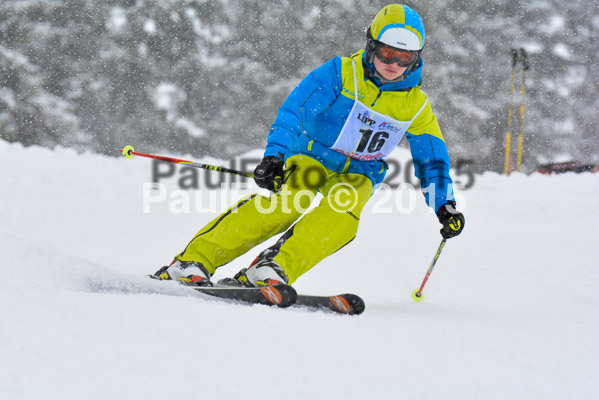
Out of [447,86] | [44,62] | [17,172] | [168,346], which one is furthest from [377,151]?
[44,62]

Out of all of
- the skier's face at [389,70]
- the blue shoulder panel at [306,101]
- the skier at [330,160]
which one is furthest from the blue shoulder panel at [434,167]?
the blue shoulder panel at [306,101]

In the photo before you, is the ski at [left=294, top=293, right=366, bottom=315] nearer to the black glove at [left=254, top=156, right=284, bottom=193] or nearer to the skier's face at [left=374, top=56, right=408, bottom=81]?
the black glove at [left=254, top=156, right=284, bottom=193]

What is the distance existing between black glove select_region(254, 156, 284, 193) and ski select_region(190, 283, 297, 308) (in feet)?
1.94

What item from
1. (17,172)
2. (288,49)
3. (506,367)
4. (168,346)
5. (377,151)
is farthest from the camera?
(288,49)

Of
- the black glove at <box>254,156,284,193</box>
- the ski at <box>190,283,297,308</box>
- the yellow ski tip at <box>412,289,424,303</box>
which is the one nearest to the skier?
the black glove at <box>254,156,284,193</box>

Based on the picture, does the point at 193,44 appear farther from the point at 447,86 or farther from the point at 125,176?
the point at 125,176

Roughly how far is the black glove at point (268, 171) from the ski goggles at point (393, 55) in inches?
31.4

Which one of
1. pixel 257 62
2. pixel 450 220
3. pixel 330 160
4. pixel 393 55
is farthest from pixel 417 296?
pixel 257 62

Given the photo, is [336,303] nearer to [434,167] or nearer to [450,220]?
[450,220]

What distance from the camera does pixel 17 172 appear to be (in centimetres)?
764

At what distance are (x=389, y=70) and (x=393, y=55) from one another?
3.2 inches

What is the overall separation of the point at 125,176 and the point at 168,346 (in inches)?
289

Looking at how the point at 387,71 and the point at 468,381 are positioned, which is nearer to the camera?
the point at 468,381

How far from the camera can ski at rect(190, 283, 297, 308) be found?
255cm
